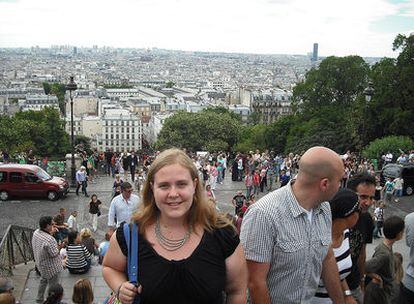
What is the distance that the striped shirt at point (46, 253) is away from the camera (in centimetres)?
635

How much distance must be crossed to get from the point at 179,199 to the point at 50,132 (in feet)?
201

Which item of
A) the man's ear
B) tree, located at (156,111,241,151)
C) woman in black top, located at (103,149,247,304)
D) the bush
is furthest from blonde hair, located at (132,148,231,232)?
tree, located at (156,111,241,151)

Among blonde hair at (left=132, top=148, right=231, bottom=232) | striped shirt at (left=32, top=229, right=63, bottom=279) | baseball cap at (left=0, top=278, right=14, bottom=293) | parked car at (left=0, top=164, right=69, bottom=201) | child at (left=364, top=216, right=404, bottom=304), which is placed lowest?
parked car at (left=0, top=164, right=69, bottom=201)

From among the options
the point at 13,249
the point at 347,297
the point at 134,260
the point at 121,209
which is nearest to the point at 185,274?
the point at 134,260

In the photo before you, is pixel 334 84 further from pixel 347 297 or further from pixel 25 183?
pixel 347 297

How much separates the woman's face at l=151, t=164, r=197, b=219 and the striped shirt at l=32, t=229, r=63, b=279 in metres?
3.81

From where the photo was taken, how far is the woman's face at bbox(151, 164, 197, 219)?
2.93m

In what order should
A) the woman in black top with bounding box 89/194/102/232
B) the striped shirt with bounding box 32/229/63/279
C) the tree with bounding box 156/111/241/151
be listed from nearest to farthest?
1. the striped shirt with bounding box 32/229/63/279
2. the woman in black top with bounding box 89/194/102/232
3. the tree with bounding box 156/111/241/151

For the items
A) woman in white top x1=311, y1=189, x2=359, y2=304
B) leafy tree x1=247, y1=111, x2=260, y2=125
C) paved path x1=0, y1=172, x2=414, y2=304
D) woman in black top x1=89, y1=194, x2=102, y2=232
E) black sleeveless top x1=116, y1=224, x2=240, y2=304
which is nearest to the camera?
black sleeveless top x1=116, y1=224, x2=240, y2=304

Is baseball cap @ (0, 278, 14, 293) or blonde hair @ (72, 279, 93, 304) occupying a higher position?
baseball cap @ (0, 278, 14, 293)

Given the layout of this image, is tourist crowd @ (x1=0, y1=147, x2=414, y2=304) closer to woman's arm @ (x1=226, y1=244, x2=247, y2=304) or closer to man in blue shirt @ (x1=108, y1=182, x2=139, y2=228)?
woman's arm @ (x1=226, y1=244, x2=247, y2=304)

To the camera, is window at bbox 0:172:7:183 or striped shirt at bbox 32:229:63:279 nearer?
striped shirt at bbox 32:229:63:279

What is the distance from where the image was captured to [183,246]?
2902 mm

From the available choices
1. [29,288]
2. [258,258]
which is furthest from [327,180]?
[29,288]
